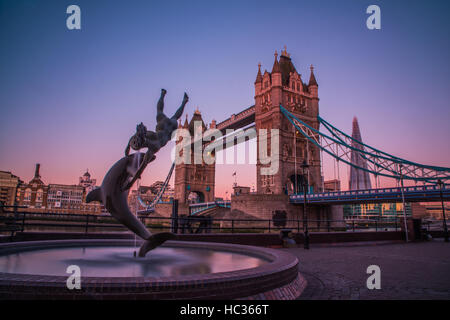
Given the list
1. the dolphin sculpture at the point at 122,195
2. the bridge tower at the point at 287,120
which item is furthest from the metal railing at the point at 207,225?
the bridge tower at the point at 287,120

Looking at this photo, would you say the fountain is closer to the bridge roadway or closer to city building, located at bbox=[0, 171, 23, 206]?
the bridge roadway

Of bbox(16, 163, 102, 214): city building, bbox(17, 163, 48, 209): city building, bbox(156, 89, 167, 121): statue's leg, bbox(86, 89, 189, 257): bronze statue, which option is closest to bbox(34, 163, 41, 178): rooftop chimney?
bbox(16, 163, 102, 214): city building

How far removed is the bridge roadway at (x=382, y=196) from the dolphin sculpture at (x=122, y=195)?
97.4 feet

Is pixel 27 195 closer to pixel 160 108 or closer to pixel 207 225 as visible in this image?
pixel 207 225

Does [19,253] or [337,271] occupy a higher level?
[19,253]

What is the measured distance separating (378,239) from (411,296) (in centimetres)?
1299

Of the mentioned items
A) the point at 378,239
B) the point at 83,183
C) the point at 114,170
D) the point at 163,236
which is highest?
the point at 83,183

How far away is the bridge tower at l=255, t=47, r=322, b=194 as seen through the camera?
137 ft

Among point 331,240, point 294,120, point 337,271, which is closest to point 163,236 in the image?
point 337,271

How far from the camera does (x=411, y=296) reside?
4645mm

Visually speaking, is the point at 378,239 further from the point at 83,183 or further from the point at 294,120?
the point at 83,183

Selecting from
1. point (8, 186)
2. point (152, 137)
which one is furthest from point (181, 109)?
point (8, 186)

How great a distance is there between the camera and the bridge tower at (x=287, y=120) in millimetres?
41906

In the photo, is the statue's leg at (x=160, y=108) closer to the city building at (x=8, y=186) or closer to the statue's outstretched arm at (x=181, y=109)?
the statue's outstretched arm at (x=181, y=109)
